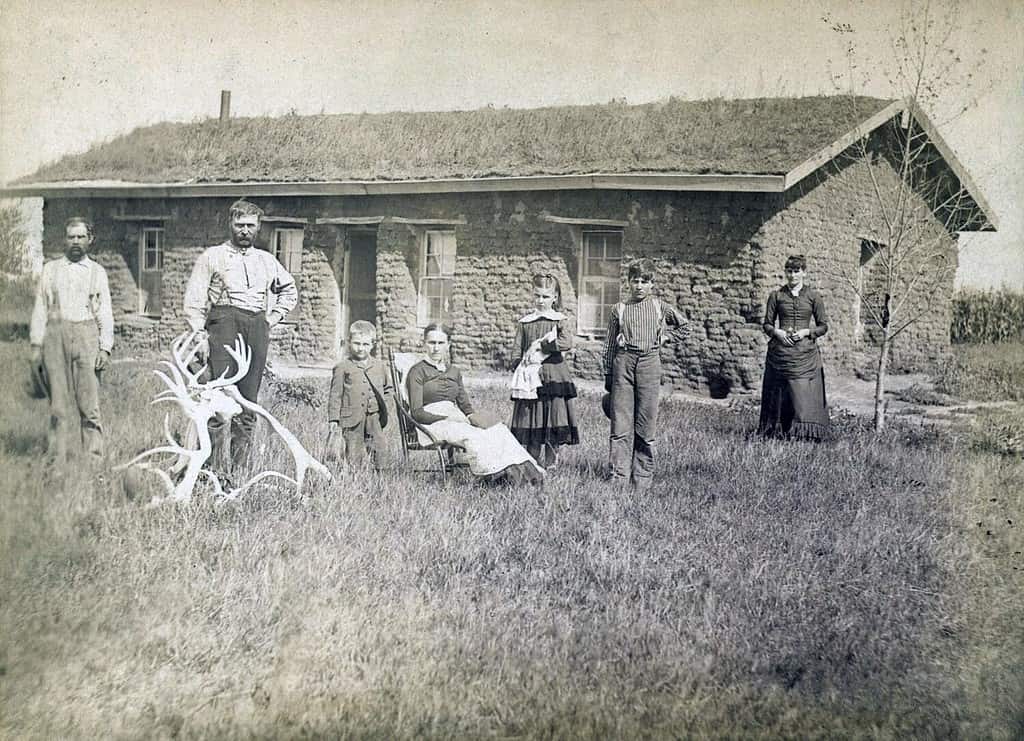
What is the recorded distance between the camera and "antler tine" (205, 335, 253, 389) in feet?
13.2

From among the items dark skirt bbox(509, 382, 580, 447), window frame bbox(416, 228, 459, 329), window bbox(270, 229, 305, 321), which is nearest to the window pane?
window bbox(270, 229, 305, 321)

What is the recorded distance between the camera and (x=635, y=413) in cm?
501

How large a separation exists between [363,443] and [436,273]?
6.92 ft

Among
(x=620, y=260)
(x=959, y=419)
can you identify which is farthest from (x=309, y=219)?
(x=959, y=419)

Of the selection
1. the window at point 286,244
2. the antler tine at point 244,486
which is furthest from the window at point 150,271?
the antler tine at point 244,486

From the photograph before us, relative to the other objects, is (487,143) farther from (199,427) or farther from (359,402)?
(199,427)

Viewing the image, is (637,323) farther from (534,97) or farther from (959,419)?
(959,419)

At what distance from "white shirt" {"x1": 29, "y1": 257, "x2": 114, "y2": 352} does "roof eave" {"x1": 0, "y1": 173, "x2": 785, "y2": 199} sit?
41 centimetres

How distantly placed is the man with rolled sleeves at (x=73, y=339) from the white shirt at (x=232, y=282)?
1.43 feet

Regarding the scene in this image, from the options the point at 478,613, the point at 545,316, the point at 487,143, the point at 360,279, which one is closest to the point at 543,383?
the point at 545,316

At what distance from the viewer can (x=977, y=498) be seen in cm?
423

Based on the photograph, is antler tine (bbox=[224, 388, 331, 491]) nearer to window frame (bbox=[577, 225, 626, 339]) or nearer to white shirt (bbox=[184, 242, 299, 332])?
white shirt (bbox=[184, 242, 299, 332])

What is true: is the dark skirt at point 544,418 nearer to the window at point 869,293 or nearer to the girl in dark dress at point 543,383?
the girl in dark dress at point 543,383

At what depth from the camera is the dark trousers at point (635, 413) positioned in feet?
16.3
